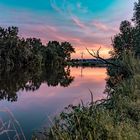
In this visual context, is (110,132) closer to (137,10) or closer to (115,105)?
(115,105)

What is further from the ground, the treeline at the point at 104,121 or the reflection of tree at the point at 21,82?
the treeline at the point at 104,121

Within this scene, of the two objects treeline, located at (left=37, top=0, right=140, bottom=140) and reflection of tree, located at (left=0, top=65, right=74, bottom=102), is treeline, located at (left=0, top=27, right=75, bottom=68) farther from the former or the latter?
treeline, located at (left=37, top=0, right=140, bottom=140)

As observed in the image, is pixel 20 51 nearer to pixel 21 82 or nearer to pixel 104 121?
pixel 21 82

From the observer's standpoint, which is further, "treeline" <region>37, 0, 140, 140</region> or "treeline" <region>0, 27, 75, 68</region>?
"treeline" <region>0, 27, 75, 68</region>

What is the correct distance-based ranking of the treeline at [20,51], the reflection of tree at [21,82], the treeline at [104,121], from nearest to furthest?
the treeline at [104,121]
the reflection of tree at [21,82]
the treeline at [20,51]

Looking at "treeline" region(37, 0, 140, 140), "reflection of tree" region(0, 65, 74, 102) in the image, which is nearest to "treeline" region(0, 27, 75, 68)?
"reflection of tree" region(0, 65, 74, 102)

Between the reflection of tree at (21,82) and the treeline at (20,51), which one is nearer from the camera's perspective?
the reflection of tree at (21,82)

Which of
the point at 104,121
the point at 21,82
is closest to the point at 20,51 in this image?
the point at 21,82

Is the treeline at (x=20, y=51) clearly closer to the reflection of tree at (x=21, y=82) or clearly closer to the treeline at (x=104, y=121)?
the reflection of tree at (x=21, y=82)

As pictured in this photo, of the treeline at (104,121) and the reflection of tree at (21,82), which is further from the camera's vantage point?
the reflection of tree at (21,82)

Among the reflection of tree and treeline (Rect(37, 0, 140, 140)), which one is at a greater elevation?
A: treeline (Rect(37, 0, 140, 140))

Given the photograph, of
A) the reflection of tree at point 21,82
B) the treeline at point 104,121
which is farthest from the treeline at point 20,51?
the treeline at point 104,121

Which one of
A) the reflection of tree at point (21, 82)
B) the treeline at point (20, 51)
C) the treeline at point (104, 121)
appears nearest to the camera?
the treeline at point (104, 121)

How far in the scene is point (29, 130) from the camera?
19250mm
